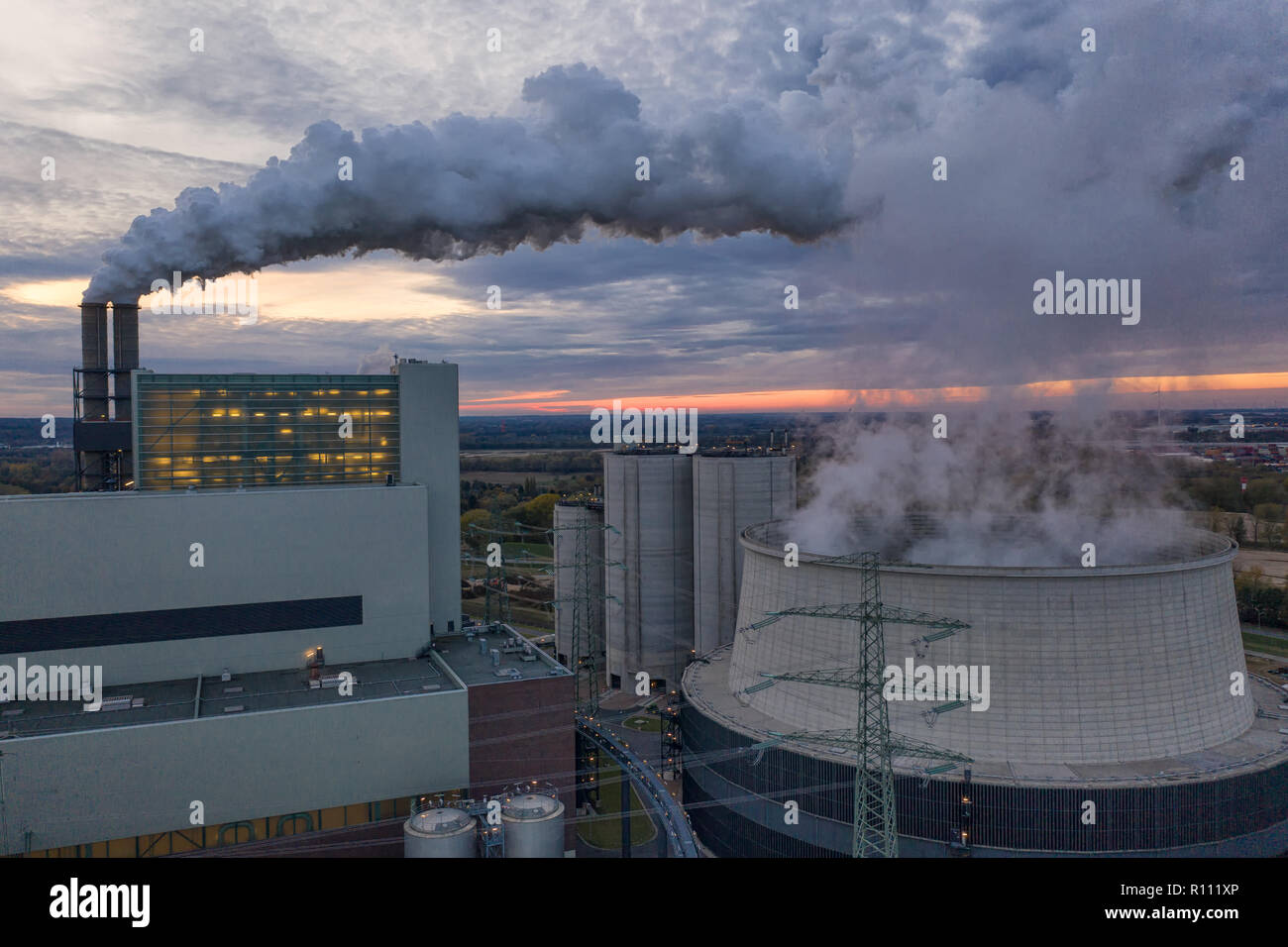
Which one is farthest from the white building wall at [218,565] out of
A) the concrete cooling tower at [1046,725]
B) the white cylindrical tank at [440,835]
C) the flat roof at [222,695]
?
the concrete cooling tower at [1046,725]

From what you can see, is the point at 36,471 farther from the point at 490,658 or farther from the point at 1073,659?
the point at 1073,659

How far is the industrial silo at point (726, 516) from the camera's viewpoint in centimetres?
5156

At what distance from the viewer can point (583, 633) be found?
5875 cm

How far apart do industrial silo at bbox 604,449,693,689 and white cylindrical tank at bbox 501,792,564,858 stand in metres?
30.6

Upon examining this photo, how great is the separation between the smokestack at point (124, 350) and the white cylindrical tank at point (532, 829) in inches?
888

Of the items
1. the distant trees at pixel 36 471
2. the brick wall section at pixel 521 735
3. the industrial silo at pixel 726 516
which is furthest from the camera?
the distant trees at pixel 36 471

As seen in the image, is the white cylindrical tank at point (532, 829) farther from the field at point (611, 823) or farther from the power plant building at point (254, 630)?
the field at point (611, 823)

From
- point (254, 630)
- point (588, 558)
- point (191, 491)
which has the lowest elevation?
point (588, 558)

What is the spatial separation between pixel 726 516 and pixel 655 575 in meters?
6.68

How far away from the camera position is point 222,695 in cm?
2753

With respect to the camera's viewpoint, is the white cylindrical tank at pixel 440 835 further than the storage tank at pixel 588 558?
No

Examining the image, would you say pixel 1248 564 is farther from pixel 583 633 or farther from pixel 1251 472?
pixel 583 633

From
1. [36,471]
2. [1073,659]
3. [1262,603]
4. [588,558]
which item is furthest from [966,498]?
[36,471]

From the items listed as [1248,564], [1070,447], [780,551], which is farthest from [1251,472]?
[780,551]
